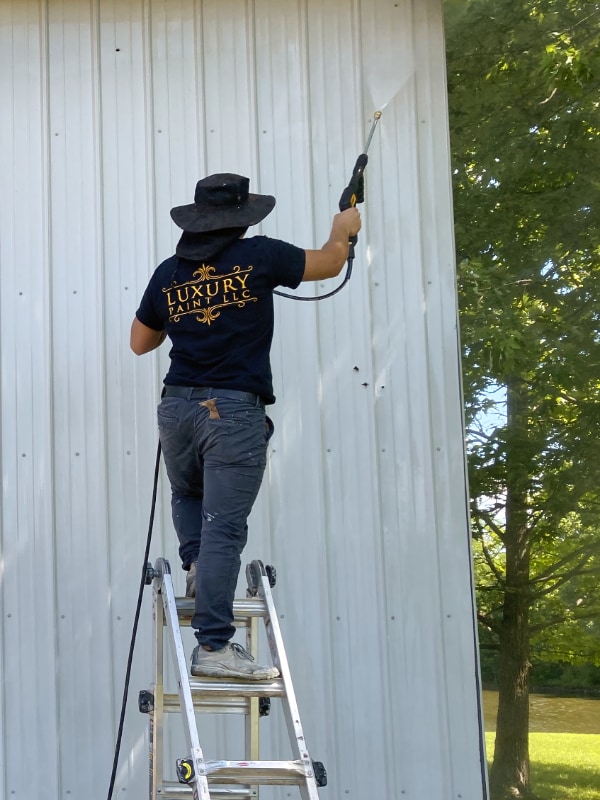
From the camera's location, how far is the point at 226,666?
10.0 ft

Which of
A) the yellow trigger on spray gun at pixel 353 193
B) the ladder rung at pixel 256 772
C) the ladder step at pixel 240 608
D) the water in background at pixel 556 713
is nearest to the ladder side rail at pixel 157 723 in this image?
the ladder step at pixel 240 608

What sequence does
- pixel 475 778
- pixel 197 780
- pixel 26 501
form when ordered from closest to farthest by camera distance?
pixel 197 780, pixel 475 778, pixel 26 501

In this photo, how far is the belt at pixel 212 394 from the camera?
3287 millimetres

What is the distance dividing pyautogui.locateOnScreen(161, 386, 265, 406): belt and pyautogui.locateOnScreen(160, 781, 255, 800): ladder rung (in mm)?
1261

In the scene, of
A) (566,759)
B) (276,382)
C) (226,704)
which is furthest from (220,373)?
(566,759)

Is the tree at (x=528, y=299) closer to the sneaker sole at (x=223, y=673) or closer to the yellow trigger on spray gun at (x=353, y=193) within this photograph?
the yellow trigger on spray gun at (x=353, y=193)

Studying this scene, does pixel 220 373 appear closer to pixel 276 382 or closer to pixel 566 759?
pixel 276 382

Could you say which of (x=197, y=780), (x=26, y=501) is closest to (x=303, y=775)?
(x=197, y=780)

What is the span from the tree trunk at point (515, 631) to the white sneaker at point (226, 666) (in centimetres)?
170

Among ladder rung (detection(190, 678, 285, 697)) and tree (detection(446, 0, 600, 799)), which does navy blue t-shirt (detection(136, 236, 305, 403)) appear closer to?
ladder rung (detection(190, 678, 285, 697))

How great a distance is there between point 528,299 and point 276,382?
1258 mm

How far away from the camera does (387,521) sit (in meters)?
4.49

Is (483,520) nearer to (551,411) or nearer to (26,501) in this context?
(551,411)

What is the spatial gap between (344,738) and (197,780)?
69.4 inches
